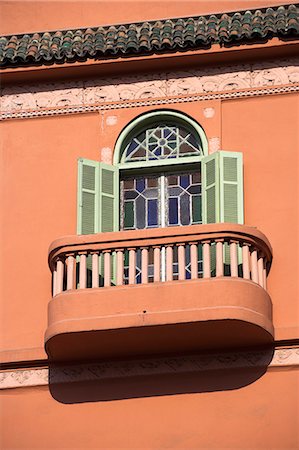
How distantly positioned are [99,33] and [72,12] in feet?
2.92

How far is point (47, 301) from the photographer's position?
752 inches

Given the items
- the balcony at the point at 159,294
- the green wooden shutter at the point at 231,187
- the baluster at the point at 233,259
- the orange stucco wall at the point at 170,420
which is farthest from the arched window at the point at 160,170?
the orange stucco wall at the point at 170,420

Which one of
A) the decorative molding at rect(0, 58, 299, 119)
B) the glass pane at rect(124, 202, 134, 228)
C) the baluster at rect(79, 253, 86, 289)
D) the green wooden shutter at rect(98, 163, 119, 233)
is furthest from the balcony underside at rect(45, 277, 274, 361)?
the decorative molding at rect(0, 58, 299, 119)

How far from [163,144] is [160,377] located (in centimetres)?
272

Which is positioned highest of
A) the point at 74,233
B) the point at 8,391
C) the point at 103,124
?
the point at 103,124

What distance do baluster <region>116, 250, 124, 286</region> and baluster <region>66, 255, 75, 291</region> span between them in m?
0.45

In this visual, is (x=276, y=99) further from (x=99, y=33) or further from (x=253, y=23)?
(x=99, y=33)

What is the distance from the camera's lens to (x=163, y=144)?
19.7 meters

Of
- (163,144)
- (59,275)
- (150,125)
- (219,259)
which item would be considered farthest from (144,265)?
(150,125)

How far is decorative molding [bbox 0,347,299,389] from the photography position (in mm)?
18312

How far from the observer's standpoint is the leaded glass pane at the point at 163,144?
1966 centimetres

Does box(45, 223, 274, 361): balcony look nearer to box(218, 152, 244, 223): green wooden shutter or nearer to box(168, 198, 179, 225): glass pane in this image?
box(218, 152, 244, 223): green wooden shutter

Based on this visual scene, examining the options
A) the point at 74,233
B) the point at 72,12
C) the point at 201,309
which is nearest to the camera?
the point at 201,309

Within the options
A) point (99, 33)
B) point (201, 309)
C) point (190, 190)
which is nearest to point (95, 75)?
point (99, 33)
